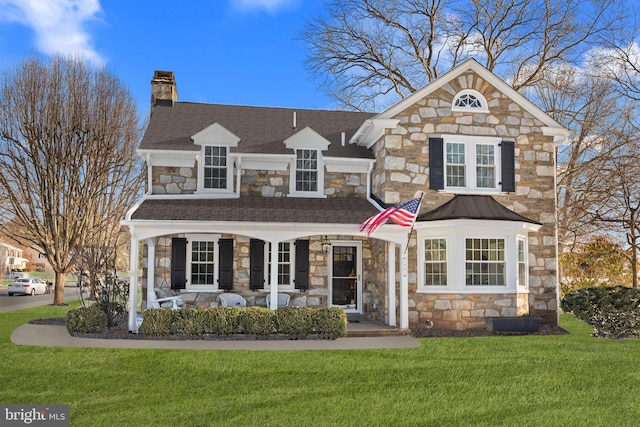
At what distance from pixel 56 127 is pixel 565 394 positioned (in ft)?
71.3

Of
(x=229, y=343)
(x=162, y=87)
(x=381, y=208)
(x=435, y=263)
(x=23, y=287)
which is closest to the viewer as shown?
A: (x=229, y=343)

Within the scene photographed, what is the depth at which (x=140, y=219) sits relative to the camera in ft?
44.5

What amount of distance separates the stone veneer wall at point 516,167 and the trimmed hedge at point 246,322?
278 centimetres

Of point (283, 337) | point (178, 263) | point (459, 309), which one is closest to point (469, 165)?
point (459, 309)

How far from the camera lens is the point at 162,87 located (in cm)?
1945

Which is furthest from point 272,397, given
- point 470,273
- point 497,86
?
point 497,86

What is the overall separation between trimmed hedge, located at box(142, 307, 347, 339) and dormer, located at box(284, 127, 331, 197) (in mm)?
4408

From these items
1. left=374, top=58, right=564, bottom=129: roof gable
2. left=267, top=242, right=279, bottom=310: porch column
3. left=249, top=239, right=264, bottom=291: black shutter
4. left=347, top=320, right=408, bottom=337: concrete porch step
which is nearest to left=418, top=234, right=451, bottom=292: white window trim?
left=347, top=320, right=408, bottom=337: concrete porch step

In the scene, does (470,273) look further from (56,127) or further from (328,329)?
(56,127)

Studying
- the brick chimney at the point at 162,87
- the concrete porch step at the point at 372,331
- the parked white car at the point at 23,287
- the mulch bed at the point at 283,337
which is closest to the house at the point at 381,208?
the mulch bed at the point at 283,337

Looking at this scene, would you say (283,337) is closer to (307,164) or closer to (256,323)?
(256,323)

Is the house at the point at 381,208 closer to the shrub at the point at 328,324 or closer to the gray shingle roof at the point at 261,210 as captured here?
the gray shingle roof at the point at 261,210

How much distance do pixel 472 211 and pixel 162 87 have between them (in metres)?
11.0

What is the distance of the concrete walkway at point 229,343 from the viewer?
12.1 metres
